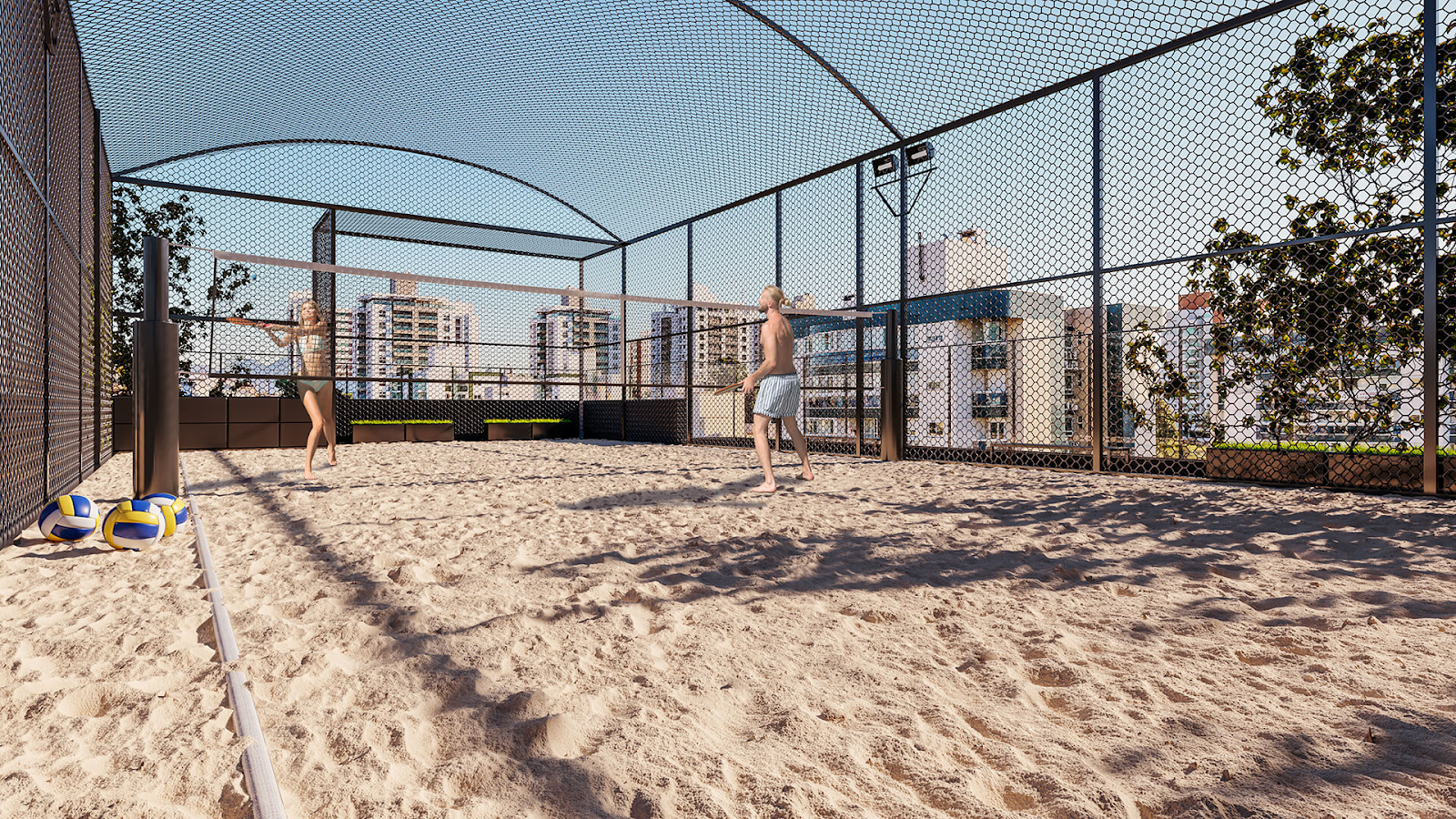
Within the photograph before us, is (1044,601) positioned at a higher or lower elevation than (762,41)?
lower

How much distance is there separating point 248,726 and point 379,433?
34.7 feet

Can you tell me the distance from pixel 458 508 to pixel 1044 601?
2.92 meters

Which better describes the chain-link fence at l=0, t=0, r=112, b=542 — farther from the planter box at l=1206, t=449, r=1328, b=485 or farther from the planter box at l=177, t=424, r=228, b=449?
the planter box at l=1206, t=449, r=1328, b=485

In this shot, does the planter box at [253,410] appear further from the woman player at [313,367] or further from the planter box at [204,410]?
the woman player at [313,367]

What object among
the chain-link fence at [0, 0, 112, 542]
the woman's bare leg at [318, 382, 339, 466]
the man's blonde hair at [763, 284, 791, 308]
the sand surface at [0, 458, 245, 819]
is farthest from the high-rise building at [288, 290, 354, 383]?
the sand surface at [0, 458, 245, 819]

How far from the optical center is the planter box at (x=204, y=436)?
891 cm

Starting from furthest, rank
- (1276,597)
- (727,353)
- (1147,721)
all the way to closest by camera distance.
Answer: (727,353) → (1276,597) → (1147,721)

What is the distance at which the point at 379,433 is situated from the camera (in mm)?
10844

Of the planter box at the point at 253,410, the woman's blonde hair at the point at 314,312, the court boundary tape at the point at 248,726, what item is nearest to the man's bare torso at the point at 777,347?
the court boundary tape at the point at 248,726

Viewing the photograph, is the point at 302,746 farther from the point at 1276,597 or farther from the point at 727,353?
the point at 727,353

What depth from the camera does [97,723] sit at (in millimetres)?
1316

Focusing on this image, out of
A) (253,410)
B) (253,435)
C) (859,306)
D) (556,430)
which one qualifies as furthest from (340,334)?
(859,306)

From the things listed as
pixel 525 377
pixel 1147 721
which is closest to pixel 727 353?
pixel 525 377

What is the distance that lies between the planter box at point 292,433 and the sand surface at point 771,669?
7.13 metres
